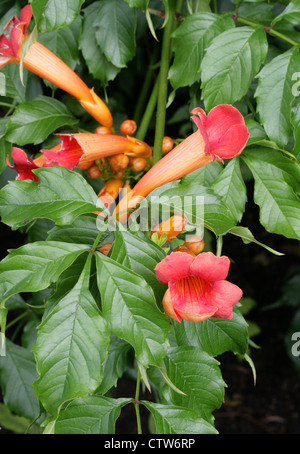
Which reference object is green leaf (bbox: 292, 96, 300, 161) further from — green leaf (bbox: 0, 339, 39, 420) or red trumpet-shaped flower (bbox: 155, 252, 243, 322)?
green leaf (bbox: 0, 339, 39, 420)

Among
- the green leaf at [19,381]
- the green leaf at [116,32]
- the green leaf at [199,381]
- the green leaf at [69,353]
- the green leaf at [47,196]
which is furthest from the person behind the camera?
the green leaf at [19,381]

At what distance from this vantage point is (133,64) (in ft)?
7.24

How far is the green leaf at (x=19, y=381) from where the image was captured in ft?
6.60

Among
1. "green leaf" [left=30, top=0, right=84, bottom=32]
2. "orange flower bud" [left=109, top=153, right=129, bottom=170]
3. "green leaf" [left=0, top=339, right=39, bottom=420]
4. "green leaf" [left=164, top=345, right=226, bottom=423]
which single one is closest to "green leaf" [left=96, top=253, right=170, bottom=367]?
"green leaf" [left=164, top=345, right=226, bottom=423]

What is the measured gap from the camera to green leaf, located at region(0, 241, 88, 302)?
3.29 feet

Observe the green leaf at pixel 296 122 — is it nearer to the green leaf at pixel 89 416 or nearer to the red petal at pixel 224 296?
the red petal at pixel 224 296

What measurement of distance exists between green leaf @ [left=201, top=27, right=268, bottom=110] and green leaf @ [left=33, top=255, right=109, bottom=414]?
28.8 inches

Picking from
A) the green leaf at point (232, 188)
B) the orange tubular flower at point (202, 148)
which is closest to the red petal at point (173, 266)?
the orange tubular flower at point (202, 148)

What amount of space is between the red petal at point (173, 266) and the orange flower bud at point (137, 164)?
57 cm

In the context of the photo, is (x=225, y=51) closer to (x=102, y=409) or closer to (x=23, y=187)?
(x=23, y=187)

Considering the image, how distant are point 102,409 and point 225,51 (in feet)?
3.59

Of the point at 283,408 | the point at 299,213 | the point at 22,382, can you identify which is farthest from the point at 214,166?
the point at 283,408

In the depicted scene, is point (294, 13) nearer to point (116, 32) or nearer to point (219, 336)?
point (116, 32)

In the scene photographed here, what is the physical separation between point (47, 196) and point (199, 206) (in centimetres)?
40
